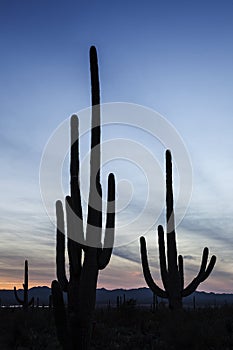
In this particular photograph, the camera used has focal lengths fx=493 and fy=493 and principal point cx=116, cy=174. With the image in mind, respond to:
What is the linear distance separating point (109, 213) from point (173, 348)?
5133 mm

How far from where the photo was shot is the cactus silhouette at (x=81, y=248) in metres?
10.7

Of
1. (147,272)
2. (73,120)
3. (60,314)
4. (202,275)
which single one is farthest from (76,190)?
(202,275)

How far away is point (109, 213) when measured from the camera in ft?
38.0

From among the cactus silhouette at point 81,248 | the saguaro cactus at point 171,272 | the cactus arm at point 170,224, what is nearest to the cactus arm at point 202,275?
the saguaro cactus at point 171,272

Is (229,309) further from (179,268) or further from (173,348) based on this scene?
(173,348)

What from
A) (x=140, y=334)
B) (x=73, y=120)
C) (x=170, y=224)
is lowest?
(x=140, y=334)

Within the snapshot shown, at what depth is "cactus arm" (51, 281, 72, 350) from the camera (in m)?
9.88

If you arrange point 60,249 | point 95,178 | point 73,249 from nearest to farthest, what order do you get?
point 73,249 → point 95,178 → point 60,249

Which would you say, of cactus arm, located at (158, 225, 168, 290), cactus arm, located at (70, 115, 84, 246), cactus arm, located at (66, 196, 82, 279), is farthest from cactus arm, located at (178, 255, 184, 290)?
cactus arm, located at (70, 115, 84, 246)

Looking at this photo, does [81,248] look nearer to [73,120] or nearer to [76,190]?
[76,190]

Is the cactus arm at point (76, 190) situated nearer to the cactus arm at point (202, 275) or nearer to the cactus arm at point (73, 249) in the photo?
the cactus arm at point (73, 249)

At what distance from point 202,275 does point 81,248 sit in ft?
25.5

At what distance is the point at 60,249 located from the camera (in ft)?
40.5

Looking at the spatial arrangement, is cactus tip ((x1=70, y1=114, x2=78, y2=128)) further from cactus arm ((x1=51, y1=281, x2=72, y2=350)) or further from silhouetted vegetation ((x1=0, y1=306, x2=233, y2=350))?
silhouetted vegetation ((x1=0, y1=306, x2=233, y2=350))
